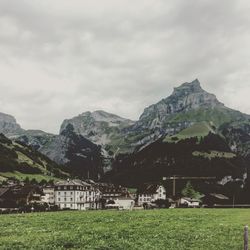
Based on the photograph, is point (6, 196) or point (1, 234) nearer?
point (1, 234)

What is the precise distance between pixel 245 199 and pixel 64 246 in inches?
7123

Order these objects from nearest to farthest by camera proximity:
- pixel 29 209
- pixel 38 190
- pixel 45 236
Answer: pixel 45 236 → pixel 29 209 → pixel 38 190

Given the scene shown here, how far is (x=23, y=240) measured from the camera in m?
31.2

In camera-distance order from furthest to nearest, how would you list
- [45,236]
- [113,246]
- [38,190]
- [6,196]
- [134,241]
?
[38,190] → [6,196] → [45,236] → [134,241] → [113,246]

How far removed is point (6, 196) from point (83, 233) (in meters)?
131

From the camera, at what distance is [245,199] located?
19800 centimetres

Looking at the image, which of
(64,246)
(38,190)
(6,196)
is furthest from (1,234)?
(38,190)

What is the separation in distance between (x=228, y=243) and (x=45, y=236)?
13660mm

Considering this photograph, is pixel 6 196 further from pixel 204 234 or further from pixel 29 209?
pixel 204 234

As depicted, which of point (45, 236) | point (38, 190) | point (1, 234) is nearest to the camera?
point (45, 236)

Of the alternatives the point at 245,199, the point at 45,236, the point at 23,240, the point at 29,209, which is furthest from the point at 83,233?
the point at 245,199

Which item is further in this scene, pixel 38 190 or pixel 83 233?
pixel 38 190

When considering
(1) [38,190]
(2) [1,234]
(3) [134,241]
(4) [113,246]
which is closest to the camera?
(4) [113,246]

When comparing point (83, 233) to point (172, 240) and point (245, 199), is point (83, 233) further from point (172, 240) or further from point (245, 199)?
point (245, 199)
